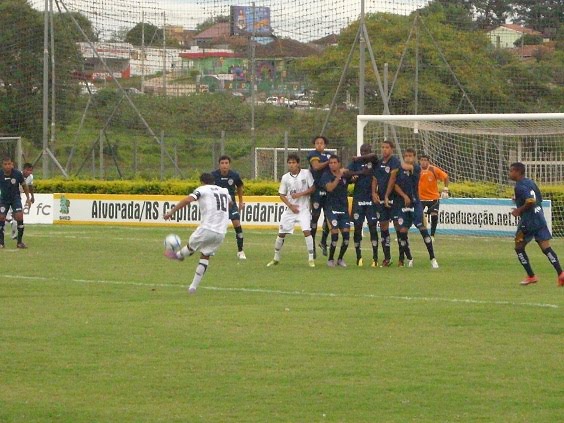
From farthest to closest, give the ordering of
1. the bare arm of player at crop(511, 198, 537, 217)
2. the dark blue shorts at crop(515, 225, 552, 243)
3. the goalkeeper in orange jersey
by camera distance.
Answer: the goalkeeper in orange jersey → the dark blue shorts at crop(515, 225, 552, 243) → the bare arm of player at crop(511, 198, 537, 217)

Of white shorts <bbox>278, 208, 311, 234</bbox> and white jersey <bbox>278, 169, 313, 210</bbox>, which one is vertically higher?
white jersey <bbox>278, 169, 313, 210</bbox>

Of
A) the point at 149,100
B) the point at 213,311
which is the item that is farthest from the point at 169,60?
the point at 213,311

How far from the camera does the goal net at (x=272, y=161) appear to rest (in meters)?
38.7

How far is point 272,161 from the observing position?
4016cm

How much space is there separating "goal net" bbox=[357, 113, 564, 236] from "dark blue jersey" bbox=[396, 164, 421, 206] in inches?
324

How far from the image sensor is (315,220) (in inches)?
846

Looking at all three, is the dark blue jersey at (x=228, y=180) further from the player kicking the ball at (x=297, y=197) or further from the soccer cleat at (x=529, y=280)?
the soccer cleat at (x=529, y=280)

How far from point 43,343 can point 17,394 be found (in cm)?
241

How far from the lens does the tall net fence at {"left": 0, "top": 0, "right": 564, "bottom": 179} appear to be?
3784 cm

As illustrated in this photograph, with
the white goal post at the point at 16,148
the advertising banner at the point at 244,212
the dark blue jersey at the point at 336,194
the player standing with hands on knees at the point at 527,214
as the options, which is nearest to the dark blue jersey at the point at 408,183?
the dark blue jersey at the point at 336,194

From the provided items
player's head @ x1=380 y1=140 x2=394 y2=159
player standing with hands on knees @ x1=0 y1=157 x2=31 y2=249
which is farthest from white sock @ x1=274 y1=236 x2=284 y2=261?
player standing with hands on knees @ x1=0 y1=157 x2=31 y2=249

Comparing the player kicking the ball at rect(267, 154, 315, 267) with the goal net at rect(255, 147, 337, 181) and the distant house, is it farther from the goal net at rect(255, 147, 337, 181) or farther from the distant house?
the distant house

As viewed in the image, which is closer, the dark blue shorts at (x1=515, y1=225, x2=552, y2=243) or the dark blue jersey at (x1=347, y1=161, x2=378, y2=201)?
the dark blue shorts at (x1=515, y1=225, x2=552, y2=243)

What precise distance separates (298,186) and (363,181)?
114cm
